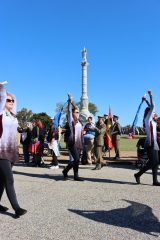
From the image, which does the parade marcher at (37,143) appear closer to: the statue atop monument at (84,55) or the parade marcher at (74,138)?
the parade marcher at (74,138)

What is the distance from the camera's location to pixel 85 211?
6.41 metres

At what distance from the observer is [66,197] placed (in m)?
7.72

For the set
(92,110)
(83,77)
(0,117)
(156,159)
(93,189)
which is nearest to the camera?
(0,117)

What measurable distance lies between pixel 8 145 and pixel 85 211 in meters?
1.68

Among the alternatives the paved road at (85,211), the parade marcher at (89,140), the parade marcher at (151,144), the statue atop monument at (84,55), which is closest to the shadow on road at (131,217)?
the paved road at (85,211)

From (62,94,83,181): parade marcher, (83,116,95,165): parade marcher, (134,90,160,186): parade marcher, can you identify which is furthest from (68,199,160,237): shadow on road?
(83,116,95,165): parade marcher

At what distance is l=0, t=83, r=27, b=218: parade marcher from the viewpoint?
19.5 ft

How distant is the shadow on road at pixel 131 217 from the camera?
536cm

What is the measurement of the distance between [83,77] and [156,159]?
6066 cm

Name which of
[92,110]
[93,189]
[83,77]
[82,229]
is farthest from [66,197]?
[92,110]

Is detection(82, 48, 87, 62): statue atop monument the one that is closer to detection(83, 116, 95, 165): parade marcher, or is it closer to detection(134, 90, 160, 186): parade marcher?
detection(83, 116, 95, 165): parade marcher

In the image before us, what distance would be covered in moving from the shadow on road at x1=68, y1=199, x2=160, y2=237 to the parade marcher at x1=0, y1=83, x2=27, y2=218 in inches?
42.7

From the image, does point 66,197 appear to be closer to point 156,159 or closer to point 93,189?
point 93,189

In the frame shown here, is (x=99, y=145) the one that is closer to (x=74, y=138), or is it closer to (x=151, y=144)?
(x=74, y=138)
